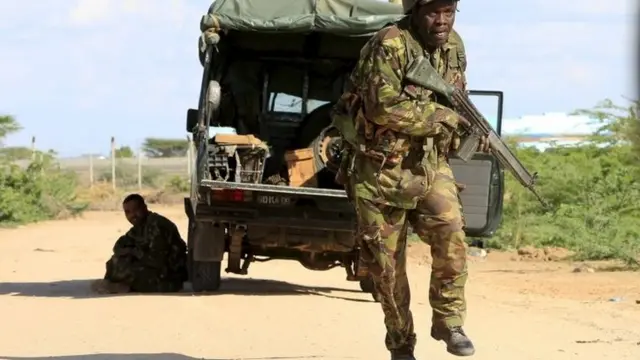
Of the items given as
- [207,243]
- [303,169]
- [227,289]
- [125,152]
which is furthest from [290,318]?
[125,152]

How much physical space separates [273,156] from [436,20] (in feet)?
23.1

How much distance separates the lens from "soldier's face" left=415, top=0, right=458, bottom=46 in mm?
6344

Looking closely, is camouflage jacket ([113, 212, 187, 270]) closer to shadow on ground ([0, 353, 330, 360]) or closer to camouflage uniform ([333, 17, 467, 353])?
shadow on ground ([0, 353, 330, 360])

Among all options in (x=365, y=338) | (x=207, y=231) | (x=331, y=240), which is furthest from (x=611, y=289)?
(x=365, y=338)

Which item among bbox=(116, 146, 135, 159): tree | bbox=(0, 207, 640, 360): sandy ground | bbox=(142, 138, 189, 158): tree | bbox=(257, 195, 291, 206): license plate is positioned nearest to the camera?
bbox=(0, 207, 640, 360): sandy ground

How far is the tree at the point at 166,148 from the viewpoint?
86.8 meters

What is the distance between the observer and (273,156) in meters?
13.3

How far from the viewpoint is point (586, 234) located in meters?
18.8

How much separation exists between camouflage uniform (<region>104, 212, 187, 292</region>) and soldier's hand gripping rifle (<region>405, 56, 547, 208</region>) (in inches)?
244

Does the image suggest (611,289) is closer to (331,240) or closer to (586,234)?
(331,240)

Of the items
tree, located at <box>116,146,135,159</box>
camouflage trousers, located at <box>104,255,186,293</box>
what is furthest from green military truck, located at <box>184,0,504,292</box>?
tree, located at <box>116,146,135,159</box>

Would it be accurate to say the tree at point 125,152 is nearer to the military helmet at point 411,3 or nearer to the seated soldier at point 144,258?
the seated soldier at point 144,258

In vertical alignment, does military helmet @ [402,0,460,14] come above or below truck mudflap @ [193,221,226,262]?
above

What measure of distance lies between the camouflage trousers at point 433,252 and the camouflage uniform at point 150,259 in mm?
6155
